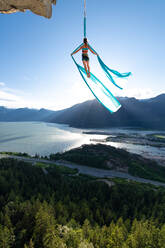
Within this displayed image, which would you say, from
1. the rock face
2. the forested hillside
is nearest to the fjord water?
the forested hillside

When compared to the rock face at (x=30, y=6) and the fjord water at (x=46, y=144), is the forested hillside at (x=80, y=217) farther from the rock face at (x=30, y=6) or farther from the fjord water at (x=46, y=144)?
the fjord water at (x=46, y=144)

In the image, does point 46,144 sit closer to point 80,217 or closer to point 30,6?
point 80,217

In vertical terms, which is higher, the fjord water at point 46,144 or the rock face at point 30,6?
the rock face at point 30,6

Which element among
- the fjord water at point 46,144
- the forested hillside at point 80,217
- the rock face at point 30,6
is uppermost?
the rock face at point 30,6

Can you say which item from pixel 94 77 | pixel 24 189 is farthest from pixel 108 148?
pixel 94 77

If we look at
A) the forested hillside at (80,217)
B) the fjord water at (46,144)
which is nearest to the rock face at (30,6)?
the forested hillside at (80,217)

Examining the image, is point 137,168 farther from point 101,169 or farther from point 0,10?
point 0,10

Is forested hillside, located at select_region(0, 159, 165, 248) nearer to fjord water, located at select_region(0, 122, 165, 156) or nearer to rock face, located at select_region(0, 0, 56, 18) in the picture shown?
rock face, located at select_region(0, 0, 56, 18)
